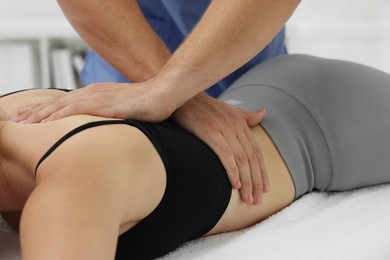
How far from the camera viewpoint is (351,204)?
1.27 metres

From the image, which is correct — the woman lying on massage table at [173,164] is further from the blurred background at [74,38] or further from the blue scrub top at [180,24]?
the blurred background at [74,38]

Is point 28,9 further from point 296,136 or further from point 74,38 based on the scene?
point 296,136

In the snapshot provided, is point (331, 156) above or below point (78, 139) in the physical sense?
below

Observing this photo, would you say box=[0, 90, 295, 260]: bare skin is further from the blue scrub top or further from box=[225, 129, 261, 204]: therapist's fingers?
the blue scrub top

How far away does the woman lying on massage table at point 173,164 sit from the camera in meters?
0.84

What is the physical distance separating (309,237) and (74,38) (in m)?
2.12

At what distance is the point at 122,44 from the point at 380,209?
64cm

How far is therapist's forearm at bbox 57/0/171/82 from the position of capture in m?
1.37

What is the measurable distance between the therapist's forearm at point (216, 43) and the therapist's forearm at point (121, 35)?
6.7 inches

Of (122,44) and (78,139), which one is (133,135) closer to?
(78,139)

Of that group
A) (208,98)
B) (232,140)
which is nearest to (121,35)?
(208,98)

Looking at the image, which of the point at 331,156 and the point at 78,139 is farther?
the point at 331,156

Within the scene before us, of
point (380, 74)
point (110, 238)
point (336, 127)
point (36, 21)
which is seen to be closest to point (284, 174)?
point (336, 127)

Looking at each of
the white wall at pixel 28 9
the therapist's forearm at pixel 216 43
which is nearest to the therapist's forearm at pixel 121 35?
the therapist's forearm at pixel 216 43
